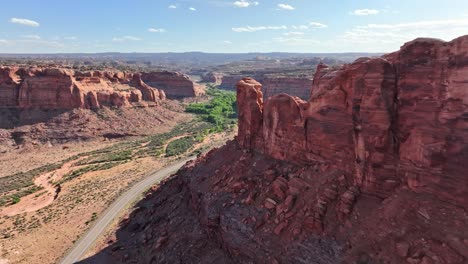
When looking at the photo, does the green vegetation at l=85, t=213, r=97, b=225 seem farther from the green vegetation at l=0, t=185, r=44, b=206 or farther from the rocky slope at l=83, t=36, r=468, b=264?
the green vegetation at l=0, t=185, r=44, b=206

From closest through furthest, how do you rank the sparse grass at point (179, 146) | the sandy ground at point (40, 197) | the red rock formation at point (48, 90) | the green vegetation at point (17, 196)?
the sandy ground at point (40, 197)
the green vegetation at point (17, 196)
the sparse grass at point (179, 146)
the red rock formation at point (48, 90)

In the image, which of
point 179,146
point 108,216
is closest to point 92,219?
point 108,216

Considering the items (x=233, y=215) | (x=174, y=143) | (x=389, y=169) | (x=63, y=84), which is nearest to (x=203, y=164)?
(x=233, y=215)

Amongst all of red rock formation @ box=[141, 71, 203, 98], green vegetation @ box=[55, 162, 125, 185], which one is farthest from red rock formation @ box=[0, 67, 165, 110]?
red rock formation @ box=[141, 71, 203, 98]

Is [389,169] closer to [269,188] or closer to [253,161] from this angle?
[269,188]

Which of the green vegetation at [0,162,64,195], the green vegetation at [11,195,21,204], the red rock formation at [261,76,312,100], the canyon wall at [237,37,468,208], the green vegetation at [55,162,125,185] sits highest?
the canyon wall at [237,37,468,208]

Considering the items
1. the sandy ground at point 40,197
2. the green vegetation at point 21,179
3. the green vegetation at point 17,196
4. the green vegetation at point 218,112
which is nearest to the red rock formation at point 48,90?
Answer: the green vegetation at point 21,179

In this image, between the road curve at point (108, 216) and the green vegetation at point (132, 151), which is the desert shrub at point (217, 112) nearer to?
the green vegetation at point (132, 151)
